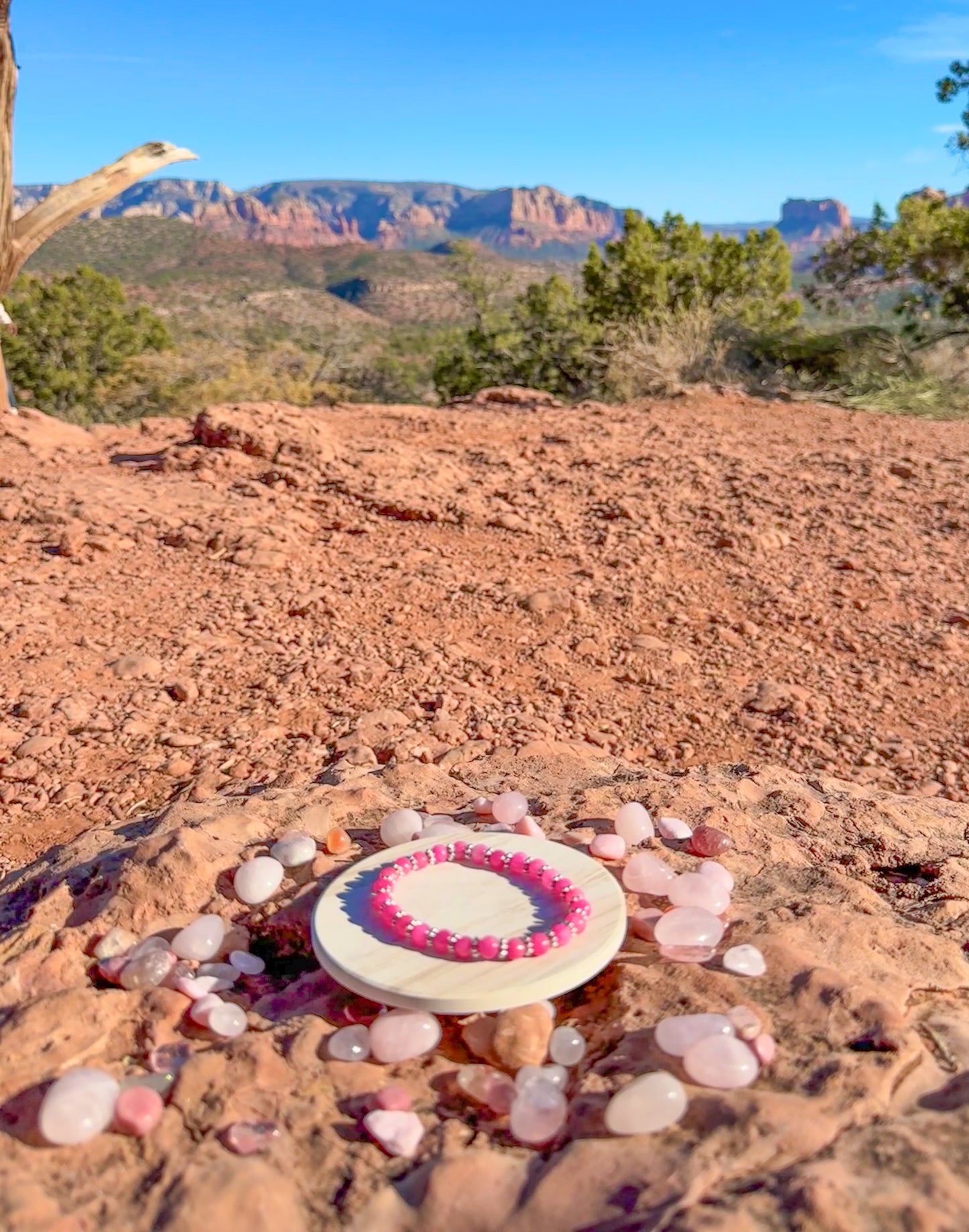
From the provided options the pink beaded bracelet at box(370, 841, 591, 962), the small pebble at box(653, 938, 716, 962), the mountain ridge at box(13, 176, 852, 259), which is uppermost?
the mountain ridge at box(13, 176, 852, 259)

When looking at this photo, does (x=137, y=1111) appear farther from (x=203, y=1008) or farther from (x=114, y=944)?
(x=114, y=944)

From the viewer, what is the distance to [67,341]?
1720 cm

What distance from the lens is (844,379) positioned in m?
8.23

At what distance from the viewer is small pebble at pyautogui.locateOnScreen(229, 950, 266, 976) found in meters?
1.49

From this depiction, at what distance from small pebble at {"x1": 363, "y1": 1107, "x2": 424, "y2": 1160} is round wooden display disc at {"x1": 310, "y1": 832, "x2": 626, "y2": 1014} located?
176 mm

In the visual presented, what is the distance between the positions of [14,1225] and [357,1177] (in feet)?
1.21

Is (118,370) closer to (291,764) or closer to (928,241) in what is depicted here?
(928,241)

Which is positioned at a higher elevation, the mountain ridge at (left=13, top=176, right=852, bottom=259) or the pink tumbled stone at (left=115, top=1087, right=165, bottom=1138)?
the mountain ridge at (left=13, top=176, right=852, bottom=259)

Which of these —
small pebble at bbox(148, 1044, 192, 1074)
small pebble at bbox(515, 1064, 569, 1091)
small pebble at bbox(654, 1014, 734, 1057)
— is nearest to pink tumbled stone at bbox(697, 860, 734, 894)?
small pebble at bbox(654, 1014, 734, 1057)

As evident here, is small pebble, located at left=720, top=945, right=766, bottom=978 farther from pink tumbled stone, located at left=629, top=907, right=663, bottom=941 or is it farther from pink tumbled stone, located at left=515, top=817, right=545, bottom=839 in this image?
pink tumbled stone, located at left=515, top=817, right=545, bottom=839

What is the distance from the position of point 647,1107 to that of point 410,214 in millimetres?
159976

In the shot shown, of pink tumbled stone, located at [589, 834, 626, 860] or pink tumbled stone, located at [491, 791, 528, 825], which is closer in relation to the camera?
pink tumbled stone, located at [589, 834, 626, 860]

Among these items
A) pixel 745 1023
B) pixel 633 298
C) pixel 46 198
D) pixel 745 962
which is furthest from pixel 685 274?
pixel 745 1023

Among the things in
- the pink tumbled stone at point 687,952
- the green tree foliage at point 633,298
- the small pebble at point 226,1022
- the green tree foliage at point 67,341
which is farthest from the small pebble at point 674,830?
the green tree foliage at point 67,341
